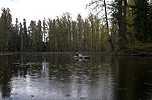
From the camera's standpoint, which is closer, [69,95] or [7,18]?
[69,95]

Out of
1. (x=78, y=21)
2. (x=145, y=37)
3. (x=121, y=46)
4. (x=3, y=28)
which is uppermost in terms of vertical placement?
(x=78, y=21)

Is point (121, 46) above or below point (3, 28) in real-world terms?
below

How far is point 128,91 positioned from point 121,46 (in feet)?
107

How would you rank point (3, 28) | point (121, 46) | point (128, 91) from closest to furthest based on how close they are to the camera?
point (128, 91), point (121, 46), point (3, 28)

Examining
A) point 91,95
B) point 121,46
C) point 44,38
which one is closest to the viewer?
point 91,95

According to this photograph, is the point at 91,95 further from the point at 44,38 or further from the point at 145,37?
the point at 44,38

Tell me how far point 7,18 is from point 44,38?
2159 centimetres

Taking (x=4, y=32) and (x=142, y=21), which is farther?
(x=4, y=32)

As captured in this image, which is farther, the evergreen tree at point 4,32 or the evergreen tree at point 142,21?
the evergreen tree at point 4,32

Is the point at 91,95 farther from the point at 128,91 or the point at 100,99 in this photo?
the point at 128,91

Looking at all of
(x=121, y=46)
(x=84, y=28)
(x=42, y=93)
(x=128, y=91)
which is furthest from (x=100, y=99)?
(x=84, y=28)

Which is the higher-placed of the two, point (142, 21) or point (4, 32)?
point (4, 32)

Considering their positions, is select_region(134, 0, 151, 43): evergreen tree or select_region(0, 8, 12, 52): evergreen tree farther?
select_region(0, 8, 12, 52): evergreen tree

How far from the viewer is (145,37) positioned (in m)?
38.4
